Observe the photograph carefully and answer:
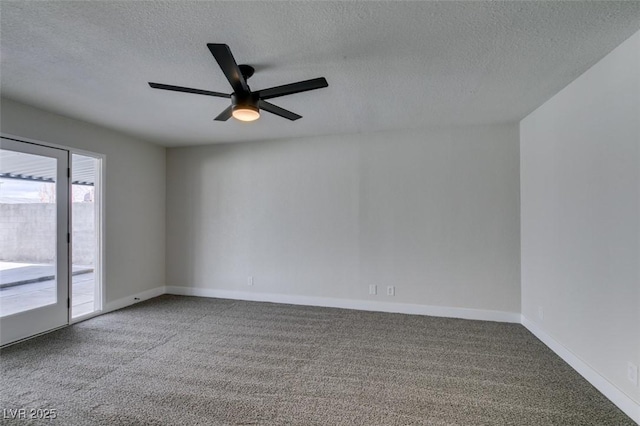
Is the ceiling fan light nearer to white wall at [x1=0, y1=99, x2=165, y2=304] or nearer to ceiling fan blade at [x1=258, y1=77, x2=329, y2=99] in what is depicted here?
ceiling fan blade at [x1=258, y1=77, x2=329, y2=99]

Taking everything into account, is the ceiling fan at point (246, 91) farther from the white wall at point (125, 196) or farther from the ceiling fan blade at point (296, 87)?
the white wall at point (125, 196)

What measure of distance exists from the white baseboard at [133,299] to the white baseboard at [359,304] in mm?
167

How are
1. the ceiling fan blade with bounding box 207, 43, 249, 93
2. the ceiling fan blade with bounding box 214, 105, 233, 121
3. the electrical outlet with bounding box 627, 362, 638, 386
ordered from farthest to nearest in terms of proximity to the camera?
the ceiling fan blade with bounding box 214, 105, 233, 121, the electrical outlet with bounding box 627, 362, 638, 386, the ceiling fan blade with bounding box 207, 43, 249, 93

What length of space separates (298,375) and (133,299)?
3244mm

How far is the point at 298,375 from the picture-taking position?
96.3 inches

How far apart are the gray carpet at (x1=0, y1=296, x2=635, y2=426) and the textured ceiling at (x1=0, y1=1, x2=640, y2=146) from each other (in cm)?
247

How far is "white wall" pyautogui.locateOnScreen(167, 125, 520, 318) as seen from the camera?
3732 millimetres

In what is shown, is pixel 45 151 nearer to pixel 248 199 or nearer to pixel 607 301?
pixel 248 199

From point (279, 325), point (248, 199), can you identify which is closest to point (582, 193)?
point (279, 325)

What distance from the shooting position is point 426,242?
3930mm

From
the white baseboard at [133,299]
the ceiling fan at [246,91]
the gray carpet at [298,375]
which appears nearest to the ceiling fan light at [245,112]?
the ceiling fan at [246,91]

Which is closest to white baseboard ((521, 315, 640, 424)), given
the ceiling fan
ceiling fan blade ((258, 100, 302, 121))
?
the ceiling fan

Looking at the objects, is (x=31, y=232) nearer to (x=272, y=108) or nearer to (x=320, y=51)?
(x=272, y=108)

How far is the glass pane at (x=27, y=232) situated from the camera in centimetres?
298
